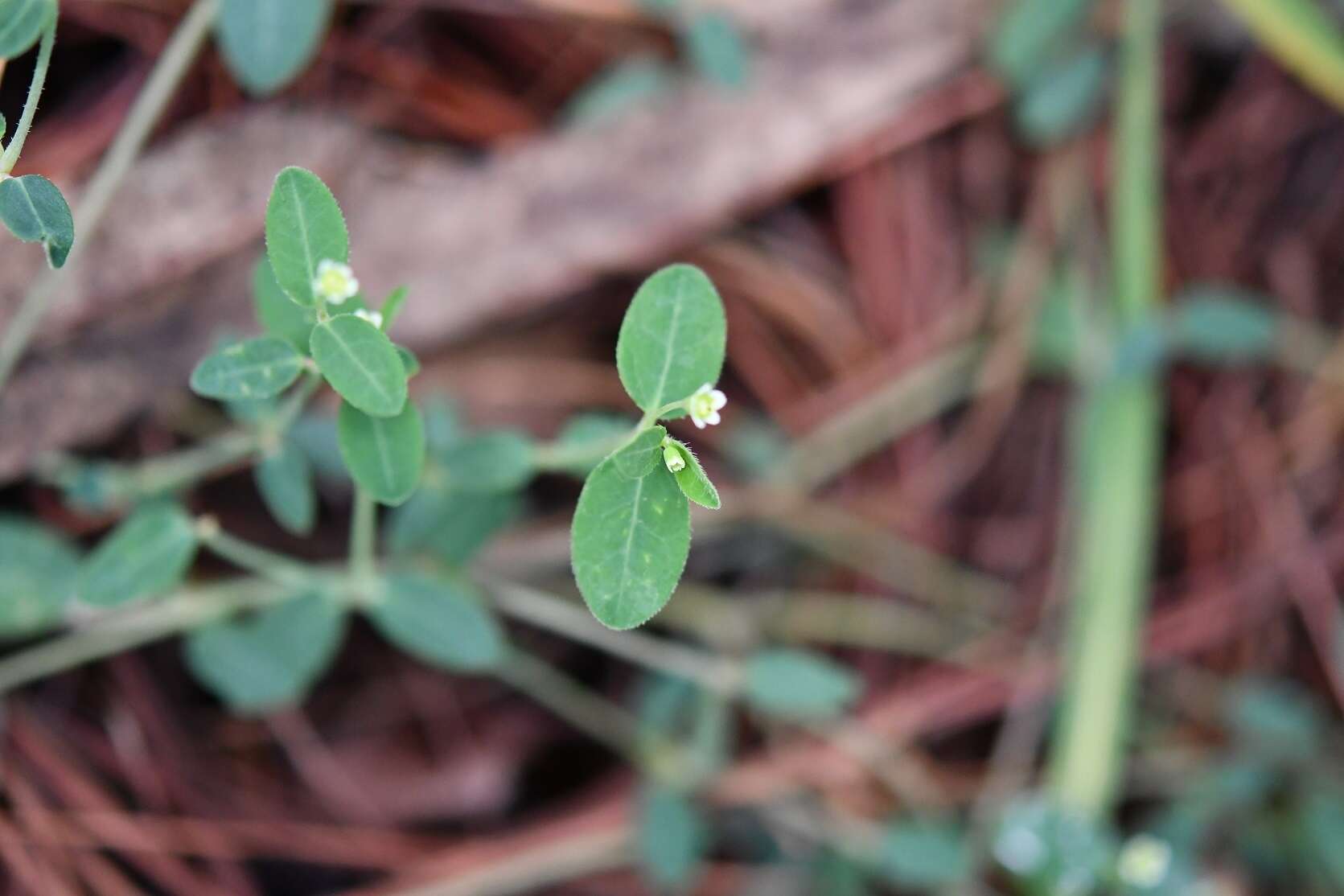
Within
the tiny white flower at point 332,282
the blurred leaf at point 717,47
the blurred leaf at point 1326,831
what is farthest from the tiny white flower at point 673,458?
the blurred leaf at point 1326,831

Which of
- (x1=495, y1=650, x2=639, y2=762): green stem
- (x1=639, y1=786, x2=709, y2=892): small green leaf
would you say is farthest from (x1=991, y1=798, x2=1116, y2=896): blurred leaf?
(x1=495, y1=650, x2=639, y2=762): green stem

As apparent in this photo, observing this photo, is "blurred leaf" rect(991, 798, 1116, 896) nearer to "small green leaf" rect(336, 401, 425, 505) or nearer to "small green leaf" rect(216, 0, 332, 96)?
"small green leaf" rect(336, 401, 425, 505)

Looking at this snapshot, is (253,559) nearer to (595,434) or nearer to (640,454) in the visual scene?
(595,434)

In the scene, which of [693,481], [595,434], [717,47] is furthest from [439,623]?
[717,47]

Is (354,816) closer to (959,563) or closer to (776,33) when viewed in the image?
(959,563)

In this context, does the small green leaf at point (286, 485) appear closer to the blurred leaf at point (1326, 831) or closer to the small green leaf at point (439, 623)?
the small green leaf at point (439, 623)

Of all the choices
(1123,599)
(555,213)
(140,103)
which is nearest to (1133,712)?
(1123,599)
